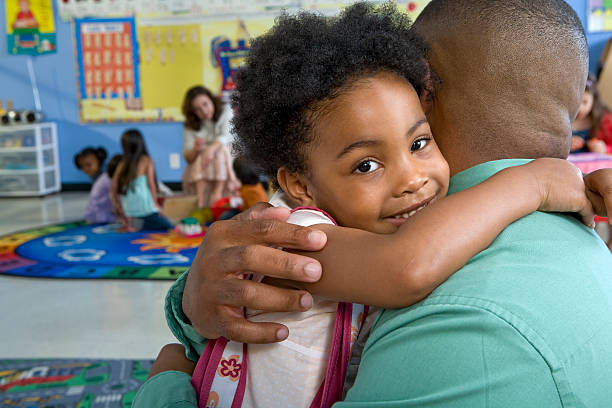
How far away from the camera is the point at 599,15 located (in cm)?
614

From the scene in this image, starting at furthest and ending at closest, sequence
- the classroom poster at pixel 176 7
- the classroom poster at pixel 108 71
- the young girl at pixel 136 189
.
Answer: the classroom poster at pixel 108 71 < the classroom poster at pixel 176 7 < the young girl at pixel 136 189

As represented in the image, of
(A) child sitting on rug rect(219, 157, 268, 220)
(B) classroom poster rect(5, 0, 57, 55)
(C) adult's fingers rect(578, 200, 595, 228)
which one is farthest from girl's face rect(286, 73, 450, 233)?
(B) classroom poster rect(5, 0, 57, 55)

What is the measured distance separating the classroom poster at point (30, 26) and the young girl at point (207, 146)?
308 cm

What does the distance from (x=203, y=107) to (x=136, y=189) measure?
38.5 inches

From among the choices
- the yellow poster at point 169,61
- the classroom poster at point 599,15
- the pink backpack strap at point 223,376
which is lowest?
the pink backpack strap at point 223,376

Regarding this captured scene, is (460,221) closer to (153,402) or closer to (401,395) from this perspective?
(401,395)

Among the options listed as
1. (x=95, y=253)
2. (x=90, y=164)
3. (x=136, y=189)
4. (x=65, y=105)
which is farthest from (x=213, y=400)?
(x=65, y=105)

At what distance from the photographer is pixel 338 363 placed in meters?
0.74

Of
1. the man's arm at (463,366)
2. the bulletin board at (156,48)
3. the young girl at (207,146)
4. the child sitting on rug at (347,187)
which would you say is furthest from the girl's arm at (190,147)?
the man's arm at (463,366)

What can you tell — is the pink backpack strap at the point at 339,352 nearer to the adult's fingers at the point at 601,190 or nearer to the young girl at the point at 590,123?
the adult's fingers at the point at 601,190

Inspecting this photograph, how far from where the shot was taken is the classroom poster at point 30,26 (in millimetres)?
7207

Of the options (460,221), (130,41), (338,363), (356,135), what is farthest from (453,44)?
(130,41)

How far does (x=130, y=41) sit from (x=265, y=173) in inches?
258

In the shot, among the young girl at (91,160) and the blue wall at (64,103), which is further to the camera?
the blue wall at (64,103)
